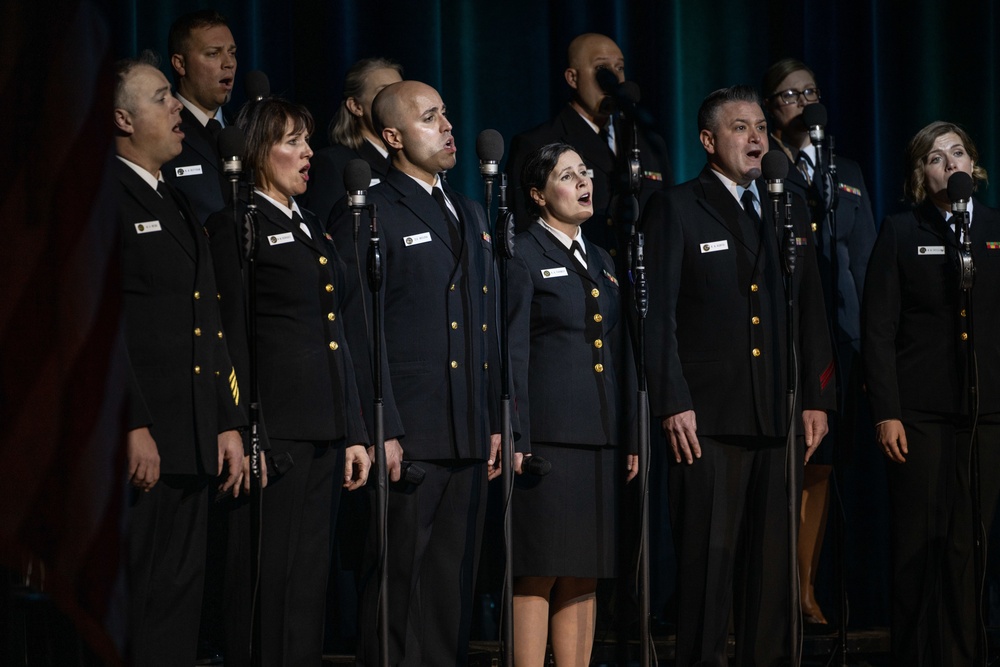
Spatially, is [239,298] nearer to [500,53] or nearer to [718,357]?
[718,357]

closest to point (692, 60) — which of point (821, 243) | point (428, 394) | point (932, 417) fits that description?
point (821, 243)

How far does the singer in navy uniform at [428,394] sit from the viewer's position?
129 inches

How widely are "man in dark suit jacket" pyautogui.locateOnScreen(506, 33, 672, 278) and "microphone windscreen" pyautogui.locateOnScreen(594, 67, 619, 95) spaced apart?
20 millimetres

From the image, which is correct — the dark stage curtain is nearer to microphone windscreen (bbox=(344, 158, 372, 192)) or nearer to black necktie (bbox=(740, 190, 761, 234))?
black necktie (bbox=(740, 190, 761, 234))

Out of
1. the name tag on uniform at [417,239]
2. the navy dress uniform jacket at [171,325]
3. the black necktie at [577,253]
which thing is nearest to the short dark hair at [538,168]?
the black necktie at [577,253]

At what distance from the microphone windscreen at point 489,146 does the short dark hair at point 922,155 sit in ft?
5.25

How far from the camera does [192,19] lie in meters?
3.88

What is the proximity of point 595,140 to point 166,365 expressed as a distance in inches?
77.7

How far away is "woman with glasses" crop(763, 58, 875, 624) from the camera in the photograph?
13.8ft

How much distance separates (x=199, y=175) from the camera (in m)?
3.55

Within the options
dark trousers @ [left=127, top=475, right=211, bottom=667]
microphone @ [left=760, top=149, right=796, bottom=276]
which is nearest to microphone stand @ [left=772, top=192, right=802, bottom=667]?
microphone @ [left=760, top=149, right=796, bottom=276]

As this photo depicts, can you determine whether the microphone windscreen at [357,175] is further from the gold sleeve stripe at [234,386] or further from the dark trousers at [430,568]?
the dark trousers at [430,568]

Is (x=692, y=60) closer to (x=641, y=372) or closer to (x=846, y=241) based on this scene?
(x=846, y=241)

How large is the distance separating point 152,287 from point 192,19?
139cm
